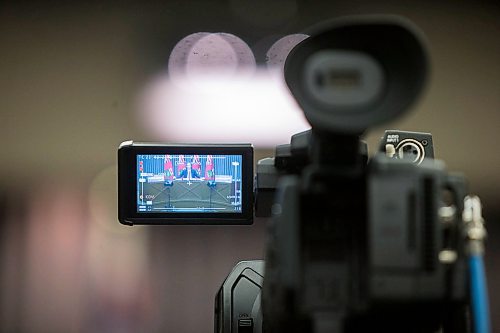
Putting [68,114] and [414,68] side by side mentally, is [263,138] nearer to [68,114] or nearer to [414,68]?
[68,114]

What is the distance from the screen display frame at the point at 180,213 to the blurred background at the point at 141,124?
1106 millimetres

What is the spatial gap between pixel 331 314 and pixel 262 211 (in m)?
0.36

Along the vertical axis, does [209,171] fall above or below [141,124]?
below

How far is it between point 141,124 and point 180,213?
1.18 m

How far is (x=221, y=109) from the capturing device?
2.16 meters

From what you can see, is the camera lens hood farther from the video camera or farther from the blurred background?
the blurred background

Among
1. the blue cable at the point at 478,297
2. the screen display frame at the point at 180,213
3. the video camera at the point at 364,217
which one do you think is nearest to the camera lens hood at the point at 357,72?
→ the video camera at the point at 364,217

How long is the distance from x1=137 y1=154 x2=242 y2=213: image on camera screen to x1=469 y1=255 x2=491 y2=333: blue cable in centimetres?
44

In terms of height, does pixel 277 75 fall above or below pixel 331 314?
above

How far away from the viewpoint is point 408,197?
660 millimetres

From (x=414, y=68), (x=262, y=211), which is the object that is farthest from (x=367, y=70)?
(x=262, y=211)

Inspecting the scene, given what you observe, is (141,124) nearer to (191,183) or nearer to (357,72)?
(191,183)

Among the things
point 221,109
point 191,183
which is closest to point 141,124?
point 221,109

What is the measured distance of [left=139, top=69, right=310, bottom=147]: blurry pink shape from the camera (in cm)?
216
